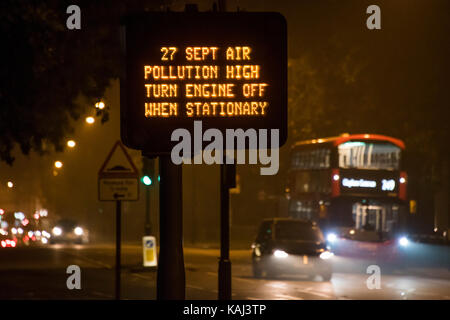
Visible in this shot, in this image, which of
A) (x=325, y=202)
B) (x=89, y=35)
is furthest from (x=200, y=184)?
(x=89, y=35)

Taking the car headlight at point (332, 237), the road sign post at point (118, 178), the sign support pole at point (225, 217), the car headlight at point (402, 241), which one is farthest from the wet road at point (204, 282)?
the sign support pole at point (225, 217)

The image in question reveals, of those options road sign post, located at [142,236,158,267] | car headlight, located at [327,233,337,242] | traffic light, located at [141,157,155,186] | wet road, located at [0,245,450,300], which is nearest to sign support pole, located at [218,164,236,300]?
wet road, located at [0,245,450,300]

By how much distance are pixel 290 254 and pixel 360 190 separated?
28.6 ft

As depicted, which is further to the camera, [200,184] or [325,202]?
[200,184]

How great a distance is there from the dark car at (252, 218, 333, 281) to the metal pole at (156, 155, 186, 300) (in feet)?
60.9

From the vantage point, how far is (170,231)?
10609 mm

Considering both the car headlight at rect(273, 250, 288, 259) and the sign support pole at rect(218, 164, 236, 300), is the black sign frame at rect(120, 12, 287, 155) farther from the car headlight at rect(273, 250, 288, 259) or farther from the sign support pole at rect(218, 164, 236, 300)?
the car headlight at rect(273, 250, 288, 259)

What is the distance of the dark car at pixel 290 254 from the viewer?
29000mm

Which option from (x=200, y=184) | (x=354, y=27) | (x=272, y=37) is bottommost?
(x=200, y=184)

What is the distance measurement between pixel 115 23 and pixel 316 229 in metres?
11.7

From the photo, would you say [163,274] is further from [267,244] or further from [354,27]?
[354,27]

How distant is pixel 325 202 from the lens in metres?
37.5

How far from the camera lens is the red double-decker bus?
37156 mm

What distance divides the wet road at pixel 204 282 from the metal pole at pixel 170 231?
37.4ft
